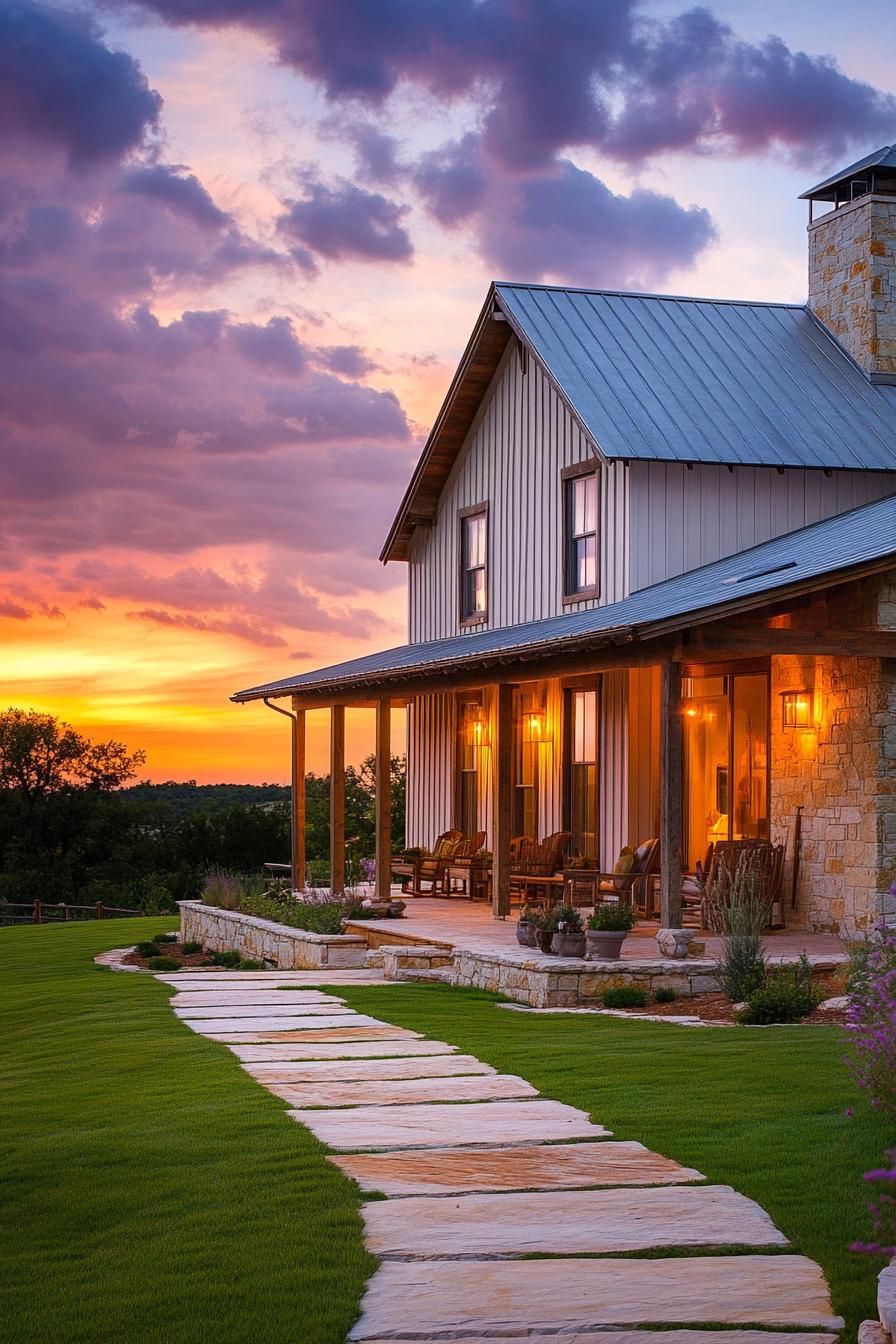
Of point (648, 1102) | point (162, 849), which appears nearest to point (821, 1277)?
point (648, 1102)

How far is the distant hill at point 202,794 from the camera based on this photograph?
54188mm

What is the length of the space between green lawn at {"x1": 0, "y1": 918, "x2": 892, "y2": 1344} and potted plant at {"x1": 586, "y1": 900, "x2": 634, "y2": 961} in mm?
1525

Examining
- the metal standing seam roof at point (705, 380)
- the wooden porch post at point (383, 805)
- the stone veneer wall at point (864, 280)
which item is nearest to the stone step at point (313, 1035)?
the wooden porch post at point (383, 805)

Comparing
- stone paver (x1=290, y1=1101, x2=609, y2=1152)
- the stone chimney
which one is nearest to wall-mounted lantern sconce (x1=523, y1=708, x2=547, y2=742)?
the stone chimney


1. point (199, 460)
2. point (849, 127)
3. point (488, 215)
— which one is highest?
point (849, 127)

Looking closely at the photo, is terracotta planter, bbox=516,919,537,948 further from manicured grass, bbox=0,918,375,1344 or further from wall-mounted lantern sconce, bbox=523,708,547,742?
wall-mounted lantern sconce, bbox=523,708,547,742

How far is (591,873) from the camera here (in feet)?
51.8

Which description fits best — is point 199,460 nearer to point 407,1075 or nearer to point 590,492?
point 590,492

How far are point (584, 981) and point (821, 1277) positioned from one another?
7.20 metres

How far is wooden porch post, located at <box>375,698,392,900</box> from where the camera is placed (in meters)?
19.0

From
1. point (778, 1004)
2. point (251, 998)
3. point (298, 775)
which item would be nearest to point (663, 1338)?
point (778, 1004)

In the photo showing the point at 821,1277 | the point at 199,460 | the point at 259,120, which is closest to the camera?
the point at 821,1277

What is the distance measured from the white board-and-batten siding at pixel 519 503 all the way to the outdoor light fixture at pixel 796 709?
8.79ft

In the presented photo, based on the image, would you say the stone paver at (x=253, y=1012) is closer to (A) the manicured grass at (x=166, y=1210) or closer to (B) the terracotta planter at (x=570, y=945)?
(A) the manicured grass at (x=166, y=1210)
